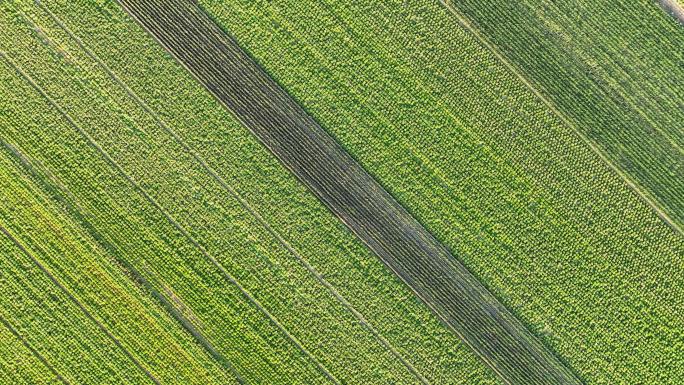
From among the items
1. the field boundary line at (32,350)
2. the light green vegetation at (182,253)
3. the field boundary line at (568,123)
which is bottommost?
the field boundary line at (32,350)

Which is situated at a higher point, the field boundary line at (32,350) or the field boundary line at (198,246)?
the field boundary line at (198,246)

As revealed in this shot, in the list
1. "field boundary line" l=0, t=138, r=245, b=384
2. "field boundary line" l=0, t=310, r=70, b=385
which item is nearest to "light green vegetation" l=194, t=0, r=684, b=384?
"field boundary line" l=0, t=138, r=245, b=384

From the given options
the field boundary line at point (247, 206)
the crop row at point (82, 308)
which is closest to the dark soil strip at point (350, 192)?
the field boundary line at point (247, 206)

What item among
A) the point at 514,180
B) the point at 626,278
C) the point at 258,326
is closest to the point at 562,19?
the point at 514,180

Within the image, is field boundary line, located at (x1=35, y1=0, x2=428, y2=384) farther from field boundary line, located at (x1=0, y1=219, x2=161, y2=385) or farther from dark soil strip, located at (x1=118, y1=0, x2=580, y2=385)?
field boundary line, located at (x1=0, y1=219, x2=161, y2=385)

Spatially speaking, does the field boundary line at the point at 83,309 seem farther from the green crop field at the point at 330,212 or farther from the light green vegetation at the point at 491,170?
the light green vegetation at the point at 491,170

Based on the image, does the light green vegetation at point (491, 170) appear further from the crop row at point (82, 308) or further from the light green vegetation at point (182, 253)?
the crop row at point (82, 308)
